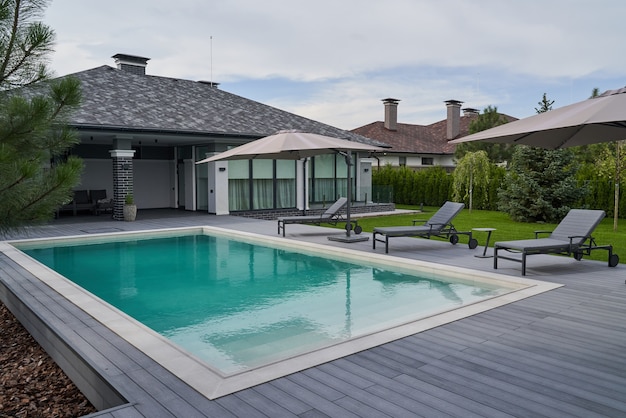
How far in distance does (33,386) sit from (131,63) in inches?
802

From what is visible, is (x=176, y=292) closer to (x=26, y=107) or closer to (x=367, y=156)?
(x=26, y=107)

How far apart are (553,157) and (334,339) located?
1616cm

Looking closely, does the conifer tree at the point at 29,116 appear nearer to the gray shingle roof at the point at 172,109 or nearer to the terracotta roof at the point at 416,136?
the gray shingle roof at the point at 172,109

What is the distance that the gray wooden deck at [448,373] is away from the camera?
3.43 metres

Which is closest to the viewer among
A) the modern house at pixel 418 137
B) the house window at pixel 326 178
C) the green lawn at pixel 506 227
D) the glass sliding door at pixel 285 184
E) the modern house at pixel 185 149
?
the green lawn at pixel 506 227

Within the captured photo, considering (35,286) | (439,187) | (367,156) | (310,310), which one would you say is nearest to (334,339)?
(310,310)

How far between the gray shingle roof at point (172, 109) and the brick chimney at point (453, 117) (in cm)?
1561

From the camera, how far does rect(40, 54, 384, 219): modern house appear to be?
17.1m

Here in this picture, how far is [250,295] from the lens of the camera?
784cm

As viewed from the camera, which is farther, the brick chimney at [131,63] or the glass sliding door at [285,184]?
the brick chimney at [131,63]

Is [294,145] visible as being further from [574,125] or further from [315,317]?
[574,125]

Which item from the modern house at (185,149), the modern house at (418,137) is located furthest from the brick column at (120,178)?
the modern house at (418,137)

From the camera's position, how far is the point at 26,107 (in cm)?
392

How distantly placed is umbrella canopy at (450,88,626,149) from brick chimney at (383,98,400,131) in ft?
105
